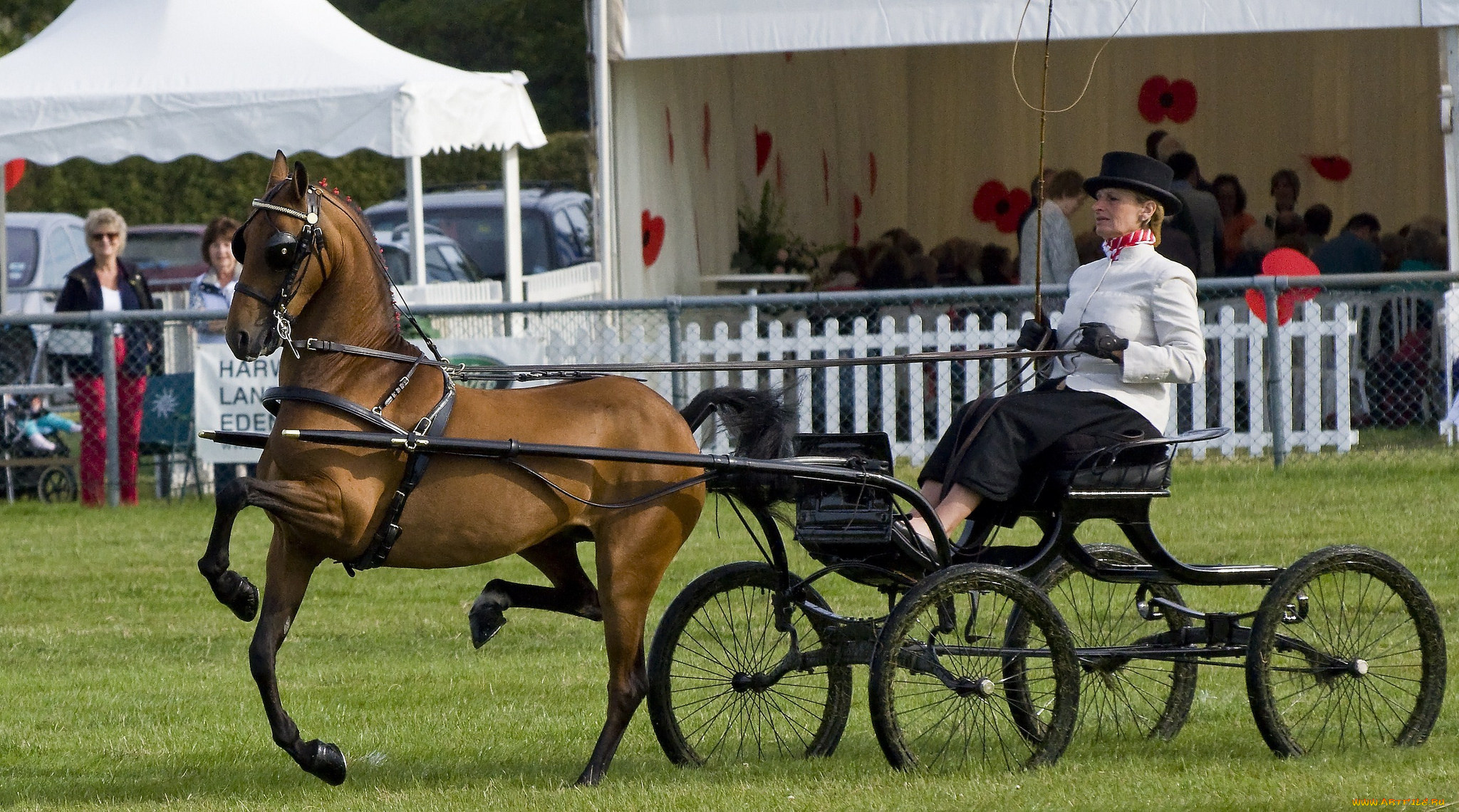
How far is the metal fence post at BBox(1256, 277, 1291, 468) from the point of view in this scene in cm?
1259

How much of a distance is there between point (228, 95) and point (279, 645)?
873 centimetres

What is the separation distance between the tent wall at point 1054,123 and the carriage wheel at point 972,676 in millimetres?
11374

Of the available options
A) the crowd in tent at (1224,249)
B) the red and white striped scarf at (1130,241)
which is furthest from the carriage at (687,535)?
the crowd in tent at (1224,249)

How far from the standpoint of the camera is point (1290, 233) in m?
16.8

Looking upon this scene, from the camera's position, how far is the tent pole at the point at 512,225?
1509 centimetres

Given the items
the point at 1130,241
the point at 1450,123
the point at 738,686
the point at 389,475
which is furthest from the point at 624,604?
the point at 1450,123

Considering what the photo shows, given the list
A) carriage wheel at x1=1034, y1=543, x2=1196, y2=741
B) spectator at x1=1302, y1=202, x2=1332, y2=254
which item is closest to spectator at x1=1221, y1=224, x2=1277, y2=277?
spectator at x1=1302, y1=202, x2=1332, y2=254

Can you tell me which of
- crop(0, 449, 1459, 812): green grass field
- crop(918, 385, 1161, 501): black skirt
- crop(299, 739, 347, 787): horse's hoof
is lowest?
crop(0, 449, 1459, 812): green grass field

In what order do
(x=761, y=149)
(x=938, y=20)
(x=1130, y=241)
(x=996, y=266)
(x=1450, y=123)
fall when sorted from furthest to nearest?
(x=761, y=149), (x=996, y=266), (x=938, y=20), (x=1450, y=123), (x=1130, y=241)

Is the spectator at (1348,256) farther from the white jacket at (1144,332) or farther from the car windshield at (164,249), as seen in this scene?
the car windshield at (164,249)

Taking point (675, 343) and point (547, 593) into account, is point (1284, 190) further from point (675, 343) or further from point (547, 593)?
point (547, 593)

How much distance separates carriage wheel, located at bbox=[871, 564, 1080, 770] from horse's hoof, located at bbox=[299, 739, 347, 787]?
1.60 m

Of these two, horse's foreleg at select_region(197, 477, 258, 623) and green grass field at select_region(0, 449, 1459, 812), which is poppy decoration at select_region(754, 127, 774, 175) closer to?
green grass field at select_region(0, 449, 1459, 812)

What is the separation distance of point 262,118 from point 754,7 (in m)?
3.55
